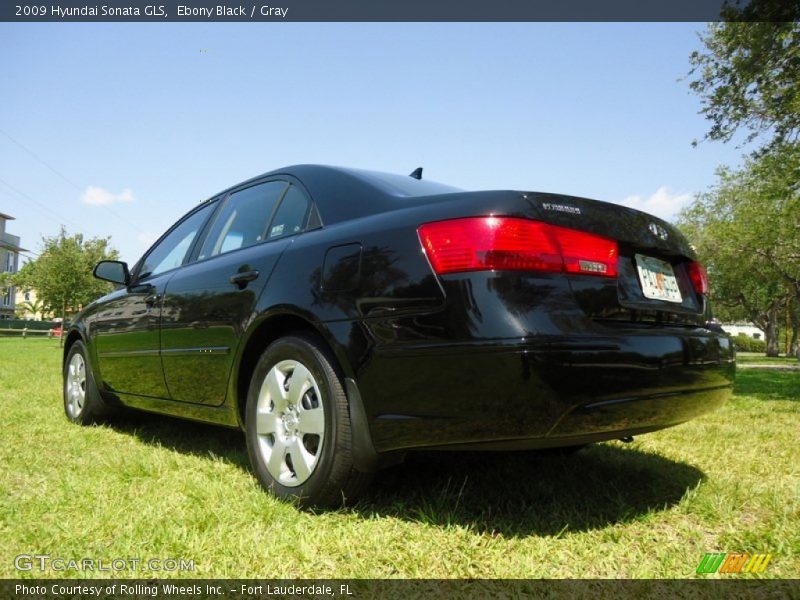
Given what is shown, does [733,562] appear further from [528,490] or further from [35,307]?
[35,307]

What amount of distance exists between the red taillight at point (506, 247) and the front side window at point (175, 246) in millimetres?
2256

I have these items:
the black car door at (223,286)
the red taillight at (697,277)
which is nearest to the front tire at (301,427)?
the black car door at (223,286)

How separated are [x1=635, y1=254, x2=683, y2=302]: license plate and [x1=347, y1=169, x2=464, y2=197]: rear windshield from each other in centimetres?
83

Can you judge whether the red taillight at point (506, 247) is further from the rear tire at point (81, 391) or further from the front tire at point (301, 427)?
the rear tire at point (81, 391)

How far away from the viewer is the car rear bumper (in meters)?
1.90

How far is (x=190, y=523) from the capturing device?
7.50 feet

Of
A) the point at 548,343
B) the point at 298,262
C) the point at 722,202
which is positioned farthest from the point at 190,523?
the point at 722,202

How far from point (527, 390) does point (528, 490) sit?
1.01 meters

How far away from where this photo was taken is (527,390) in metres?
1.89

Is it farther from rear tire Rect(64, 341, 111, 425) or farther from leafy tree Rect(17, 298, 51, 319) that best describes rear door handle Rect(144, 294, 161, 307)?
leafy tree Rect(17, 298, 51, 319)

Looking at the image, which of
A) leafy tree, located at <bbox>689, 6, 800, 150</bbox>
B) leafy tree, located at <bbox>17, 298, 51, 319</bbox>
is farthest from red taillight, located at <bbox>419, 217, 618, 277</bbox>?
leafy tree, located at <bbox>17, 298, 51, 319</bbox>

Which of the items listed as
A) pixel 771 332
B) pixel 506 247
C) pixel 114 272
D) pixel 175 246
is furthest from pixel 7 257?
pixel 506 247

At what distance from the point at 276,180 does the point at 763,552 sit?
276 centimetres

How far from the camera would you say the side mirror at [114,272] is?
4.41 m
